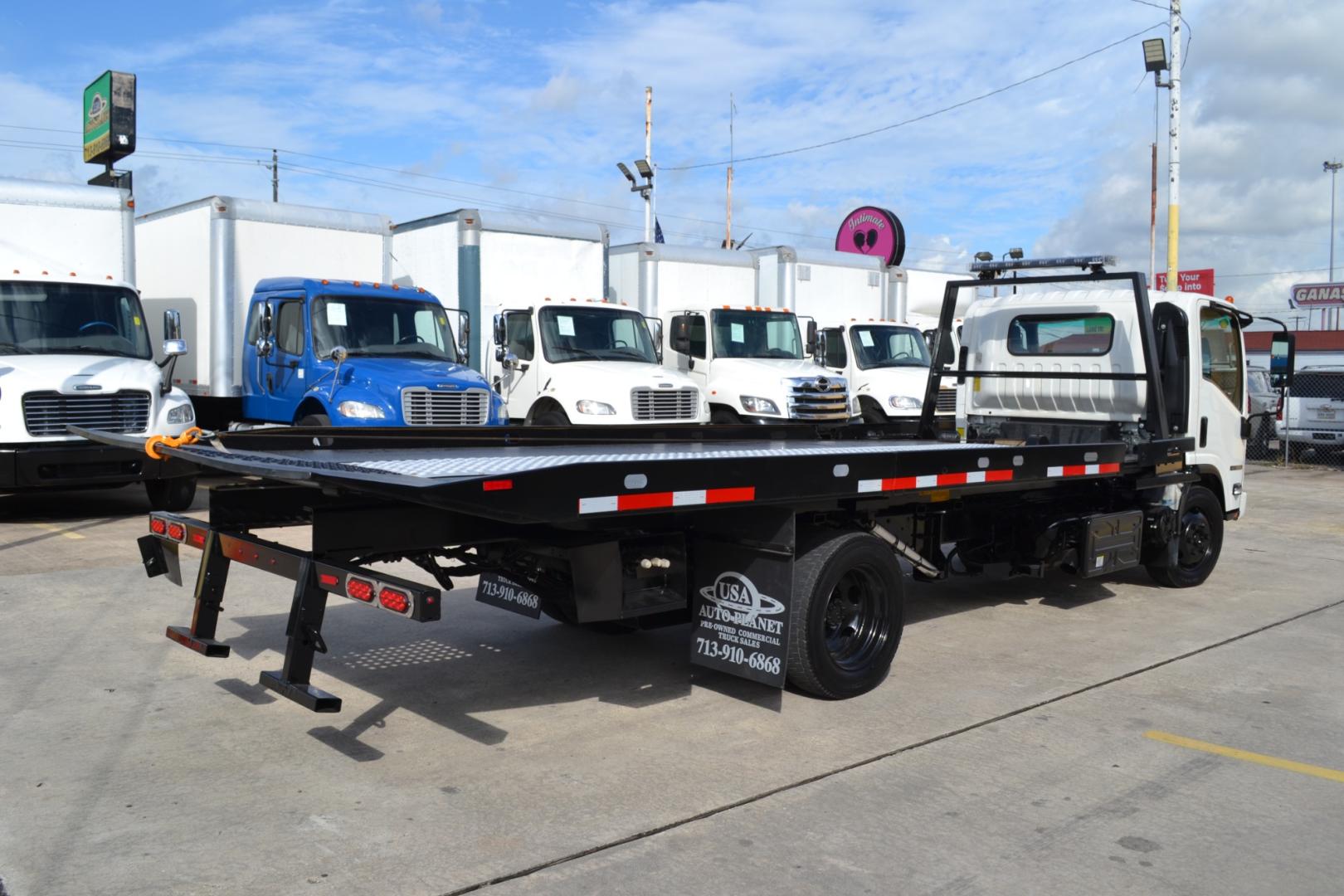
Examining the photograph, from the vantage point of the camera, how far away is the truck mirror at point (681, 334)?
1568 centimetres

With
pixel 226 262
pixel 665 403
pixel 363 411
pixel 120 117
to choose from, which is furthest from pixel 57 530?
pixel 120 117

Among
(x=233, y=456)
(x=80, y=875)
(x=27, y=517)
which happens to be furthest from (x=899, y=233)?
(x=80, y=875)

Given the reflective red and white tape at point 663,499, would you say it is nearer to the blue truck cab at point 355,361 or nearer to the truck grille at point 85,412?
the blue truck cab at point 355,361

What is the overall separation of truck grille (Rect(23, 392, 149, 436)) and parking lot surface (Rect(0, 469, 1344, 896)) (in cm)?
327

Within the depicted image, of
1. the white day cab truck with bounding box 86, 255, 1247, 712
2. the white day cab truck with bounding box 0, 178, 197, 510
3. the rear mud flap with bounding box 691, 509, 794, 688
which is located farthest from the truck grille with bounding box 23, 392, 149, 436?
the rear mud flap with bounding box 691, 509, 794, 688

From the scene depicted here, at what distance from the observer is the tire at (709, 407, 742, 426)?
50.6 feet

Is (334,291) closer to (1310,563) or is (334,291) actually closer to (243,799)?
(243,799)

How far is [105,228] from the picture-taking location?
12.4m

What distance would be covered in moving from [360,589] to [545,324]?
984 centimetres

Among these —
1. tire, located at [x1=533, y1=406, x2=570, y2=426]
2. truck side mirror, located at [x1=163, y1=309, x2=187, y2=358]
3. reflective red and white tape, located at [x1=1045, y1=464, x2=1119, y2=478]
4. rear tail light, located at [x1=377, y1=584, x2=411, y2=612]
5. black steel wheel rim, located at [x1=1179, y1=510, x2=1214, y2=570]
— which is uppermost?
truck side mirror, located at [x1=163, y1=309, x2=187, y2=358]

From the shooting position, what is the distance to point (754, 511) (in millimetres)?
5504

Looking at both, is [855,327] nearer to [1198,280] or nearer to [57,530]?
[57,530]

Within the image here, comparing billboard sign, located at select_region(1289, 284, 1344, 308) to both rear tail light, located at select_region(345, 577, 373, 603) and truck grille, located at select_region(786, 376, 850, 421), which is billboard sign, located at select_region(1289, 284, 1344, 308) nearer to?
truck grille, located at select_region(786, 376, 850, 421)

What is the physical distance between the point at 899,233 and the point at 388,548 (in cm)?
1957
